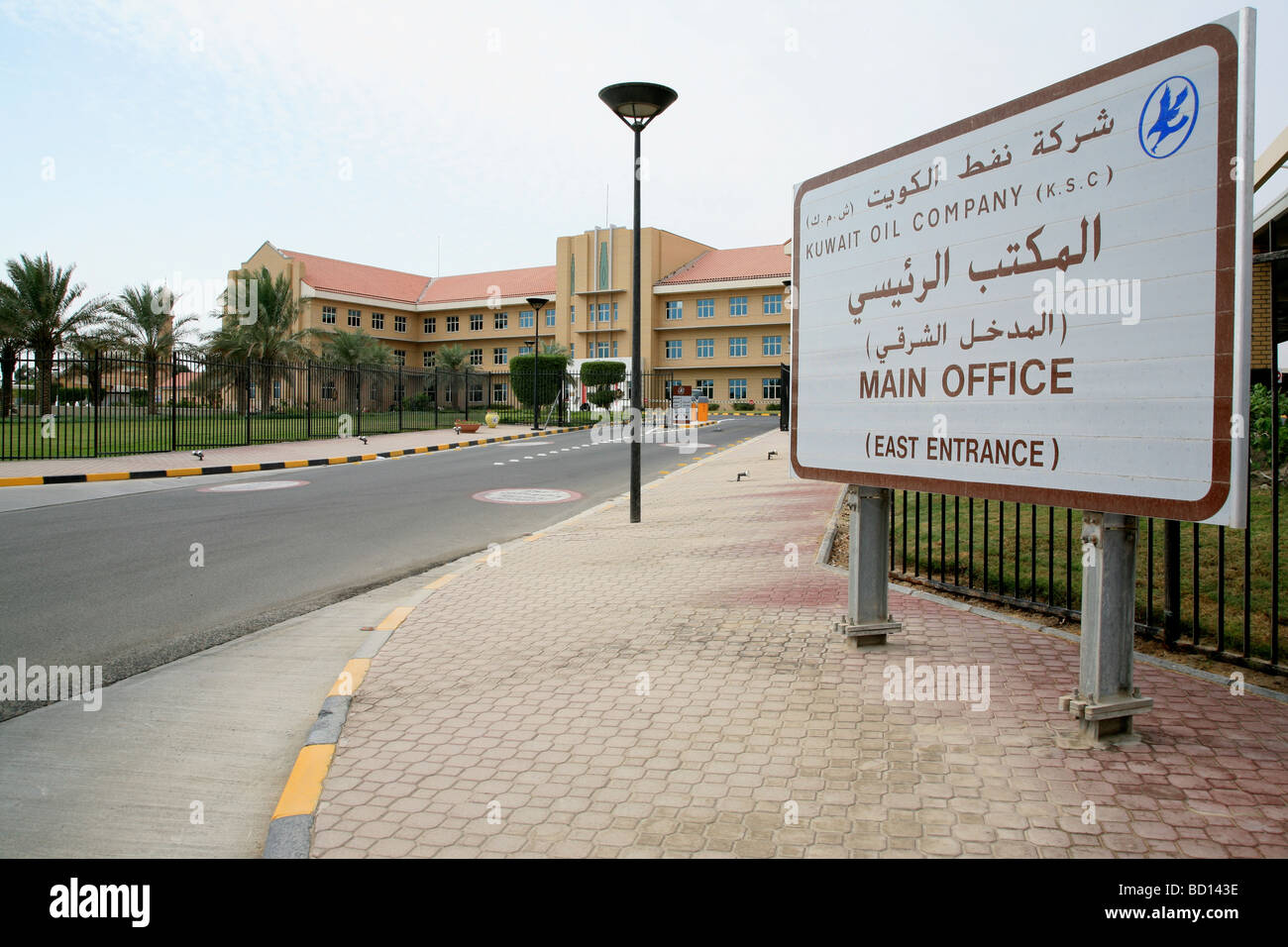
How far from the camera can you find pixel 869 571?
5117 millimetres

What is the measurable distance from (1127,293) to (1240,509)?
3.16ft

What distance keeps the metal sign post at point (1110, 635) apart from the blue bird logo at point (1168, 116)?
1.51 metres

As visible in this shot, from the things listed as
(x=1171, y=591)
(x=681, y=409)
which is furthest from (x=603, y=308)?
(x=1171, y=591)

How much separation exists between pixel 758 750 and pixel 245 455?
67.7 ft

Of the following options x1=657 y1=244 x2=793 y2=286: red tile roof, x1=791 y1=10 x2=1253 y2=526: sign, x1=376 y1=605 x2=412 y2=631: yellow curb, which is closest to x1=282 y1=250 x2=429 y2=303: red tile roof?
x1=657 y1=244 x2=793 y2=286: red tile roof

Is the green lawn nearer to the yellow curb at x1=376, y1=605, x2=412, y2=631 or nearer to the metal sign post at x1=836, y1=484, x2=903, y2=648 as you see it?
the metal sign post at x1=836, y1=484, x2=903, y2=648

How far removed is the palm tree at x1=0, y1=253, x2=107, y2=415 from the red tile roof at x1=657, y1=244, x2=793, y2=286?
39.5 m

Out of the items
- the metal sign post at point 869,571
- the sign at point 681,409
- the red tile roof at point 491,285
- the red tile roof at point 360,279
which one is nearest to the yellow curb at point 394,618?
the metal sign post at point 869,571

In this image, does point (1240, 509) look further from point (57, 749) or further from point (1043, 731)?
point (57, 749)

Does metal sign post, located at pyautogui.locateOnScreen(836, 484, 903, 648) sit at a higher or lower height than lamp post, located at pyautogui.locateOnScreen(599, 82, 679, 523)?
lower

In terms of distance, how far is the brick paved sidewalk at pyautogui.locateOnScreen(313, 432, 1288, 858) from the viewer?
2979 millimetres

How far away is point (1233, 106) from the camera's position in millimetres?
3184
